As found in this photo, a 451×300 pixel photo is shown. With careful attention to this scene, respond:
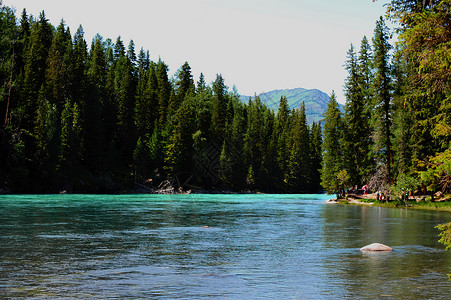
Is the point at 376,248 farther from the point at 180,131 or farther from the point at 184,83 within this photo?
the point at 184,83

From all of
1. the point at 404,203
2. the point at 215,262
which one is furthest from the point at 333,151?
the point at 215,262

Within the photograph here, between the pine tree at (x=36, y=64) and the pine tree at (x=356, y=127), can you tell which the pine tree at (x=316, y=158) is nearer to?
the pine tree at (x=356, y=127)

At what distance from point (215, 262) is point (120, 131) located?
103m

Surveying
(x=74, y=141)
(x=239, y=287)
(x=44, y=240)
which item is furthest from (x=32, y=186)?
(x=239, y=287)

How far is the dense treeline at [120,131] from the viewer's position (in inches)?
3364

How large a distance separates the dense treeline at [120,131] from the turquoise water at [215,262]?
187 ft

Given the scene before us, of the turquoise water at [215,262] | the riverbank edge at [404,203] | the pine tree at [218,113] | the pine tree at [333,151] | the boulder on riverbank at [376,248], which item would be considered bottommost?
the turquoise water at [215,262]

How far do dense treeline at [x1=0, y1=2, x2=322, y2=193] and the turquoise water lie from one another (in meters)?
57.0

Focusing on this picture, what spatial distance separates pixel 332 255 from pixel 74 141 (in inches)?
3186

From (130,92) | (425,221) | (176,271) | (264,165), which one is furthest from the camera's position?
(264,165)

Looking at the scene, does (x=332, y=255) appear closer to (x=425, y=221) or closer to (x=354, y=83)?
(x=425, y=221)

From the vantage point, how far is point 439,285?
48.4ft

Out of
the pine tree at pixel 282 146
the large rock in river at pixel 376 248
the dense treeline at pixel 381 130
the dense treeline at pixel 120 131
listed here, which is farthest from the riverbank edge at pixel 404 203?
the pine tree at pixel 282 146

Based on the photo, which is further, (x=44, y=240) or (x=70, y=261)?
(x=44, y=240)
